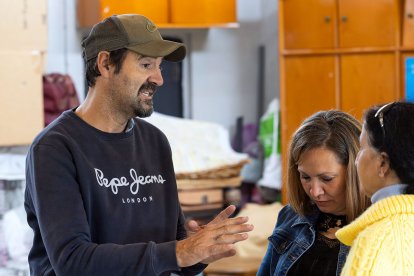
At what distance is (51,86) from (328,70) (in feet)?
6.82

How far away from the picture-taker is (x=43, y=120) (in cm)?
468

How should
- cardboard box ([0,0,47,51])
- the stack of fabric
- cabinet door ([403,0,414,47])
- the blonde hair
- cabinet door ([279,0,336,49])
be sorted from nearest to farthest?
the blonde hair < cardboard box ([0,0,47,51]) < the stack of fabric < cabinet door ([403,0,414,47]) < cabinet door ([279,0,336,49])

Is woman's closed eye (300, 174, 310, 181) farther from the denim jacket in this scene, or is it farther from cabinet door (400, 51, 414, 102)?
cabinet door (400, 51, 414, 102)

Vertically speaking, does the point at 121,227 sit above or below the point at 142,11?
below

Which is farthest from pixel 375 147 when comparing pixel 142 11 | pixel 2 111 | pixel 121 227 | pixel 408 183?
pixel 142 11

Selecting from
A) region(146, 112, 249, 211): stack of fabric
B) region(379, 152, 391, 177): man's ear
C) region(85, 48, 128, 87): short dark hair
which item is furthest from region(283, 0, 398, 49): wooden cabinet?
region(379, 152, 391, 177): man's ear

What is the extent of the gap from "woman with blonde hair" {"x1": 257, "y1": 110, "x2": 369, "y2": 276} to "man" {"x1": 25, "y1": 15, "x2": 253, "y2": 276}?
0.91ft

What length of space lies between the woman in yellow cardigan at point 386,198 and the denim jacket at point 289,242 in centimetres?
53

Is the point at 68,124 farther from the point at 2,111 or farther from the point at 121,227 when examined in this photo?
the point at 2,111

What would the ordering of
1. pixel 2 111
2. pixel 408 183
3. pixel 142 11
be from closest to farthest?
1. pixel 408 183
2. pixel 2 111
3. pixel 142 11

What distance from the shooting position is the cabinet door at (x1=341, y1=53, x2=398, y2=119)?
5.64 m

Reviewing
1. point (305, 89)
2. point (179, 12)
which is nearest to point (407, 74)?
point (305, 89)

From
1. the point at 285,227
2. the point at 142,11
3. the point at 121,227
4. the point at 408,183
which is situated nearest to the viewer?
the point at 408,183

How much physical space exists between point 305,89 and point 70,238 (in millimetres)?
4025
